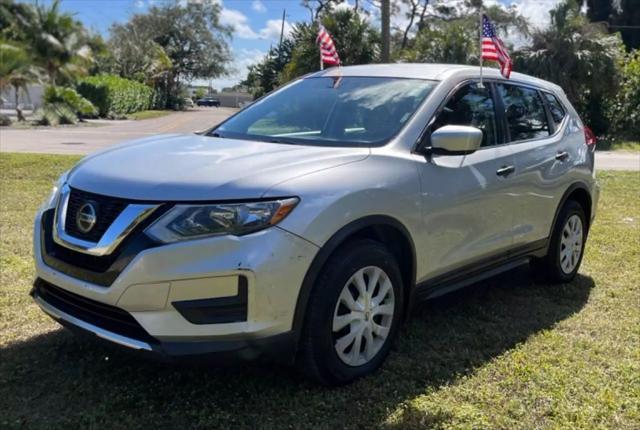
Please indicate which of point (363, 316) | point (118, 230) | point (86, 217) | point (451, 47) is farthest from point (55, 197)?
point (451, 47)

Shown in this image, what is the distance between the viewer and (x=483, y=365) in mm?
3754

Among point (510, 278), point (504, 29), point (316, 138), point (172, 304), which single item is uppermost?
point (504, 29)

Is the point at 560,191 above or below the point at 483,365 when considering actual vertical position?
above

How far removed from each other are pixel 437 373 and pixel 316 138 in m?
1.54

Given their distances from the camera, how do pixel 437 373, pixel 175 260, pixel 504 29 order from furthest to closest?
1. pixel 504 29
2. pixel 437 373
3. pixel 175 260

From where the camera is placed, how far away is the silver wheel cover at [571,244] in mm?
5281

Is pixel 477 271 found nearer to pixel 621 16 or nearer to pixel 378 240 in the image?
pixel 378 240

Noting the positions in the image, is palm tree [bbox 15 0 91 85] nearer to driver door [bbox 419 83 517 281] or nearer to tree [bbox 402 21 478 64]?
tree [bbox 402 21 478 64]

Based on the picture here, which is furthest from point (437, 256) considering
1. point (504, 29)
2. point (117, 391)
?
point (504, 29)

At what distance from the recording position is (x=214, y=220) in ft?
9.32

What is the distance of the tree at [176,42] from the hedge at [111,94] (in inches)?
530

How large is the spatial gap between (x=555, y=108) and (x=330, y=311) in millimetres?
3207

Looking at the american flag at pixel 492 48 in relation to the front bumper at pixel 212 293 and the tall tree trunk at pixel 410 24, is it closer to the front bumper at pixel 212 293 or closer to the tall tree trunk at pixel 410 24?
the front bumper at pixel 212 293

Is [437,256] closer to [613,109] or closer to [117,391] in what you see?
[117,391]
